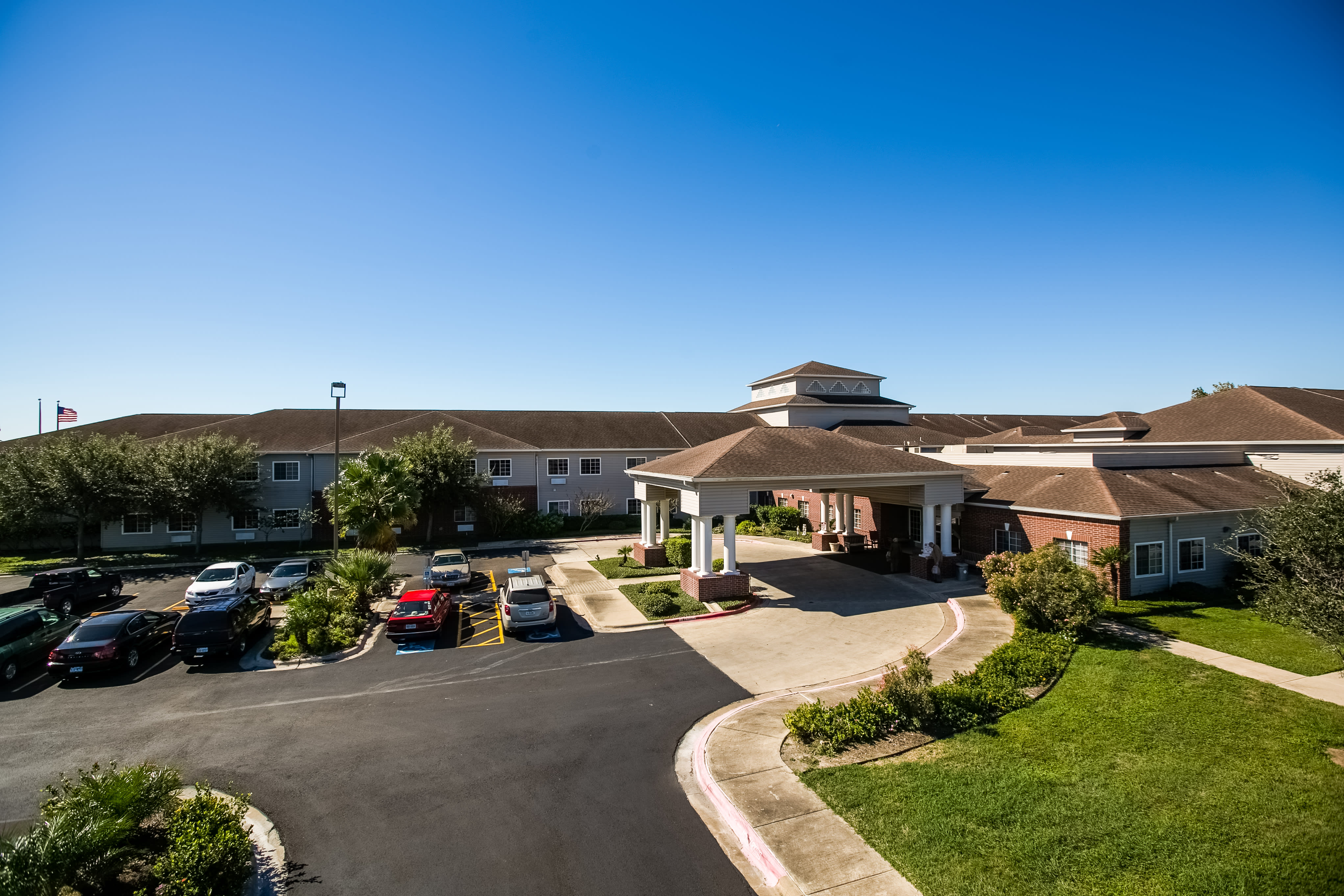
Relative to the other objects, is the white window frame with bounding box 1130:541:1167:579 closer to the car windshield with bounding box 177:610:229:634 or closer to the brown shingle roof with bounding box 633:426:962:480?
the brown shingle roof with bounding box 633:426:962:480

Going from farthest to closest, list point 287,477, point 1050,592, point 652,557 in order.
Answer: point 287,477
point 652,557
point 1050,592

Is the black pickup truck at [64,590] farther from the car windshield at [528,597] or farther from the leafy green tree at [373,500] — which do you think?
the car windshield at [528,597]

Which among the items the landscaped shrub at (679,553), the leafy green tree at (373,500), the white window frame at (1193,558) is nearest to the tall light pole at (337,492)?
the leafy green tree at (373,500)

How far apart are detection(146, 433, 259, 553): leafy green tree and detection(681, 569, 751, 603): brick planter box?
28108 mm

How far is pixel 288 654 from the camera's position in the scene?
1769cm

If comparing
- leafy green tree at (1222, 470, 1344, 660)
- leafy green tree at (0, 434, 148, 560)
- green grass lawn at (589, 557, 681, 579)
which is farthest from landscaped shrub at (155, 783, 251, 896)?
leafy green tree at (0, 434, 148, 560)

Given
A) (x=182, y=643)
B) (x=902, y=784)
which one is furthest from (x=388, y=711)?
(x=902, y=784)

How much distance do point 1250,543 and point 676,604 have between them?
71.4 ft

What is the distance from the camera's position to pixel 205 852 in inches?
299

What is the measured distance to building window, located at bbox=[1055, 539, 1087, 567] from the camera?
22.5 m

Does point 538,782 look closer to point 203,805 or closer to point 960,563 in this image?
point 203,805

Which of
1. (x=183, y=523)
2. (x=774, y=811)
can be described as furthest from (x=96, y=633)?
(x=183, y=523)

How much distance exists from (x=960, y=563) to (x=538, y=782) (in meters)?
21.3

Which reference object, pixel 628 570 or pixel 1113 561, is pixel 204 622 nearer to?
pixel 628 570
